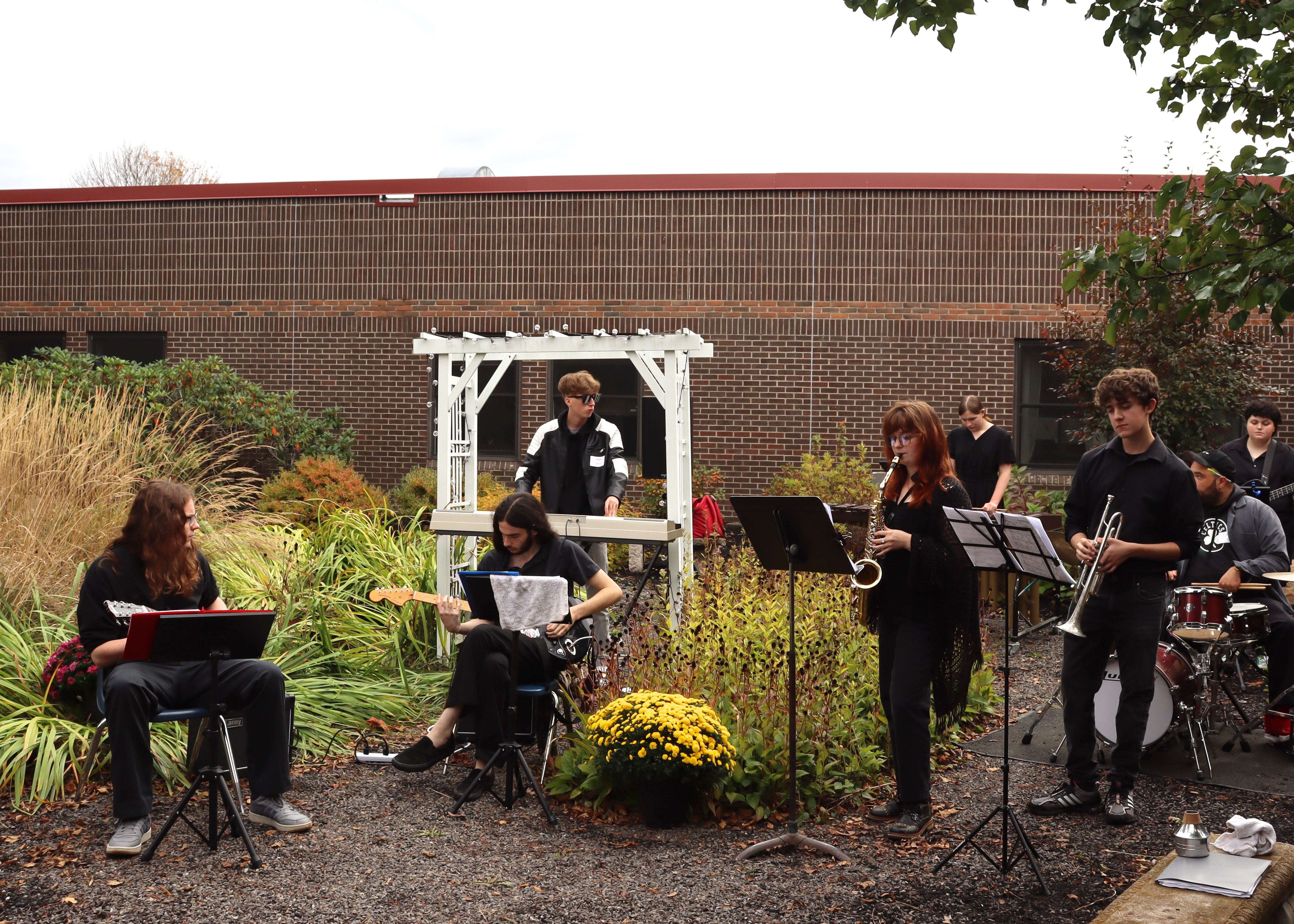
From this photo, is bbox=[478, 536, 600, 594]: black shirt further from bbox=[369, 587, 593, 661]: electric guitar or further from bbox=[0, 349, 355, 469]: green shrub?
bbox=[0, 349, 355, 469]: green shrub

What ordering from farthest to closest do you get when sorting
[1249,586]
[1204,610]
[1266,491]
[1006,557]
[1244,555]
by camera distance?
1. [1266,491]
2. [1244,555]
3. [1249,586]
4. [1204,610]
5. [1006,557]

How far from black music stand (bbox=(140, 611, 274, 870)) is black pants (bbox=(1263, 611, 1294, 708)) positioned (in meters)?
5.45

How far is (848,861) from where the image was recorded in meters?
4.84

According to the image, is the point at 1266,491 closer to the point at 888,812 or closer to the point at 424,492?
the point at 888,812

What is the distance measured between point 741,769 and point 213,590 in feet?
9.00

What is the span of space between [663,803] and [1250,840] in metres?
2.42

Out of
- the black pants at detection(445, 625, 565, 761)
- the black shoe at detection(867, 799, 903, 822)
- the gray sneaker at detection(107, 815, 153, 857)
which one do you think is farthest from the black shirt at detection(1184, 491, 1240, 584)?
the gray sneaker at detection(107, 815, 153, 857)

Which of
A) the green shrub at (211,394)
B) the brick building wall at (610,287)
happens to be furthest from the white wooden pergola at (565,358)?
the brick building wall at (610,287)

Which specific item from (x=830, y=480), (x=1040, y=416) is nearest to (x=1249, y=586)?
(x=830, y=480)

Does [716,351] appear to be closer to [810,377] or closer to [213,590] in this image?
[810,377]

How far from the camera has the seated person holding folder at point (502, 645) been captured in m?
5.75

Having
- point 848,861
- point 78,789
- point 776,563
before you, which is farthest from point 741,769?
point 78,789

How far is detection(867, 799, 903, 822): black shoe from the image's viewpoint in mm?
5297

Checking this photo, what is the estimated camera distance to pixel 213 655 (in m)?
4.95
